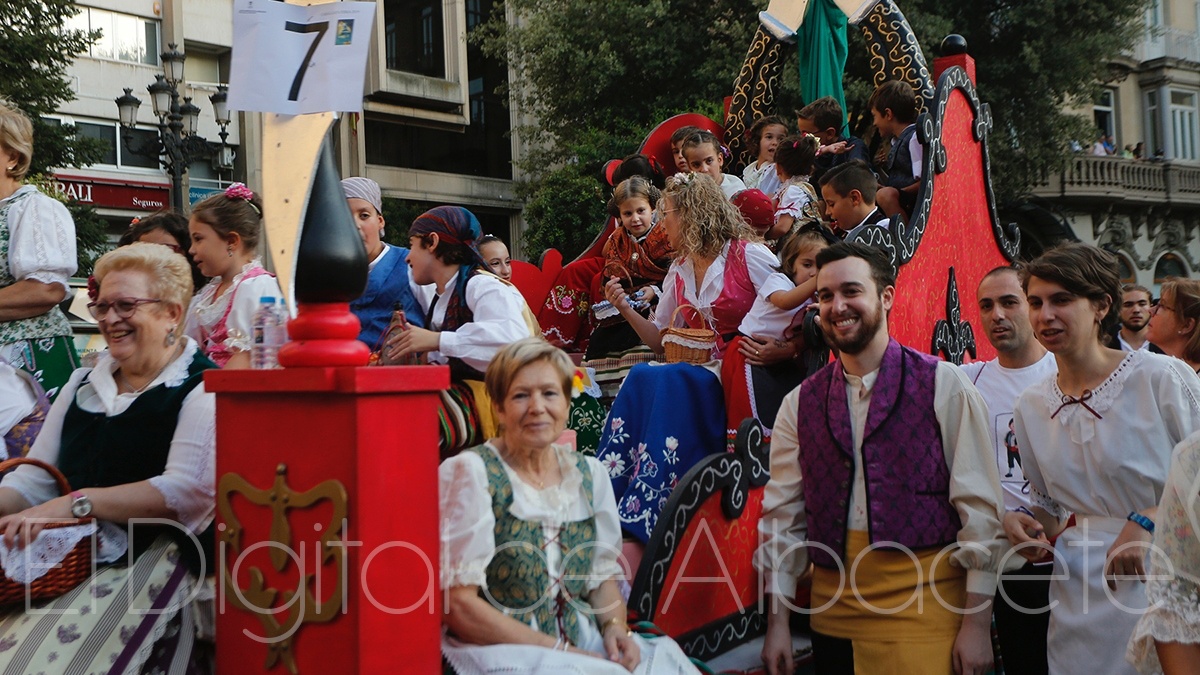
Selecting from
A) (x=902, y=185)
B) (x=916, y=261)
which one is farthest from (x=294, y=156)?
(x=902, y=185)

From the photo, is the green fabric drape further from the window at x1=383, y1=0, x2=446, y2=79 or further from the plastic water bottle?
the window at x1=383, y1=0, x2=446, y2=79

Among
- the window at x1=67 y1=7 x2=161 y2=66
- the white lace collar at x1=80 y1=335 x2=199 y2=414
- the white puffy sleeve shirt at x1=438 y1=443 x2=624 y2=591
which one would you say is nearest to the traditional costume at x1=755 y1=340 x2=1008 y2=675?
the white puffy sleeve shirt at x1=438 y1=443 x2=624 y2=591

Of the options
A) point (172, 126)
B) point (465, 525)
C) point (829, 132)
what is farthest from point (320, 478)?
point (172, 126)

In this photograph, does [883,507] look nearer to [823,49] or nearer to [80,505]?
[80,505]

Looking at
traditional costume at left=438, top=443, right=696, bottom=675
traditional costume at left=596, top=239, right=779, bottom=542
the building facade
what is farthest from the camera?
the building facade

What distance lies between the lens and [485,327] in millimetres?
4180

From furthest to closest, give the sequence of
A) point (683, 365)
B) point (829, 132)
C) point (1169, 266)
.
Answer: point (1169, 266)
point (829, 132)
point (683, 365)

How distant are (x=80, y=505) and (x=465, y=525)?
111 centimetres

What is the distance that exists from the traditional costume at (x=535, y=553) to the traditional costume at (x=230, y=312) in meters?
1.43

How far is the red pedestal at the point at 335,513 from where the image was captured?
2.60 meters

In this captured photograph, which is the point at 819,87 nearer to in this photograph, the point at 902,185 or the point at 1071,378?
the point at 902,185

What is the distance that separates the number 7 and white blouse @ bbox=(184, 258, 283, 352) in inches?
55.7

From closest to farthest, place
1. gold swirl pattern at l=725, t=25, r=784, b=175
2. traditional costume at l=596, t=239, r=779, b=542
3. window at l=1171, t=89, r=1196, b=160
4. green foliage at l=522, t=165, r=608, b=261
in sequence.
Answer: traditional costume at l=596, t=239, r=779, b=542, gold swirl pattern at l=725, t=25, r=784, b=175, green foliage at l=522, t=165, r=608, b=261, window at l=1171, t=89, r=1196, b=160

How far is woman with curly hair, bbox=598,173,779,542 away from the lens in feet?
15.0
